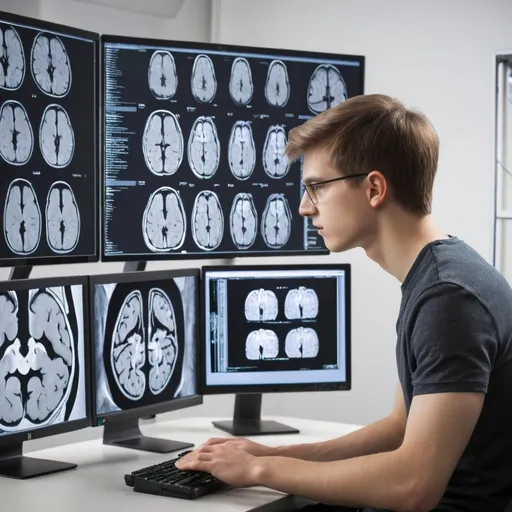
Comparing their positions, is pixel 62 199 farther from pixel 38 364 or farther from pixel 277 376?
pixel 277 376

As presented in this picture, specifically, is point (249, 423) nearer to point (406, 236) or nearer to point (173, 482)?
point (173, 482)

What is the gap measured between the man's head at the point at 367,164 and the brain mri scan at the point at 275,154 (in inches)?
30.0

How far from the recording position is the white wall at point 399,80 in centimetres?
326

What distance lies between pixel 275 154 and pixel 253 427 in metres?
0.71

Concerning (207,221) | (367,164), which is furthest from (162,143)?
(367,164)

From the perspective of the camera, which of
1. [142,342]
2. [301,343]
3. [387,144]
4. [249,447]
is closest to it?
[387,144]

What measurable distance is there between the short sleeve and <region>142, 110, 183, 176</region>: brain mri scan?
0.98 metres

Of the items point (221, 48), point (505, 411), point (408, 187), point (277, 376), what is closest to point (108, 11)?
point (221, 48)

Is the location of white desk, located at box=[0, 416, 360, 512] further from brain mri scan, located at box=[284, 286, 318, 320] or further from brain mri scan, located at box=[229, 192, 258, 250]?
brain mri scan, located at box=[229, 192, 258, 250]

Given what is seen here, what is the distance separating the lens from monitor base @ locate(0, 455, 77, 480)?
1.89m

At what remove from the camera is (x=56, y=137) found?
6.88 ft

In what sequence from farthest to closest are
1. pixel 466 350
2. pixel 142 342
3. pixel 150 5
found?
pixel 150 5 → pixel 142 342 → pixel 466 350

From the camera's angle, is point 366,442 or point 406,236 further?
point 366,442

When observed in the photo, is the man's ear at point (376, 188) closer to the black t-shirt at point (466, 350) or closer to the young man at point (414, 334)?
the young man at point (414, 334)
